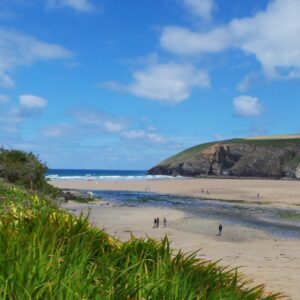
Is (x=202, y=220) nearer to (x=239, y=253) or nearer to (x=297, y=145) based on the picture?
(x=239, y=253)

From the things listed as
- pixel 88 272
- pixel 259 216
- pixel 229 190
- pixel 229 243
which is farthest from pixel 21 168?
pixel 229 190

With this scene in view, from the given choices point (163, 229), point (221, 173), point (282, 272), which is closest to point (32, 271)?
point (282, 272)

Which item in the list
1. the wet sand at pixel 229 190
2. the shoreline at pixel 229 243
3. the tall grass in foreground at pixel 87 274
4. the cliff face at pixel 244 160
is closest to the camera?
the tall grass in foreground at pixel 87 274

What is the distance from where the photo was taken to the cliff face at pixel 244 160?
506ft

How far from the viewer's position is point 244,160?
16325 cm

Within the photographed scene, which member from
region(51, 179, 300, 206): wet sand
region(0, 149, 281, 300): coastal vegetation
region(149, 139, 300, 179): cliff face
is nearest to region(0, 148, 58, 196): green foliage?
region(0, 149, 281, 300): coastal vegetation

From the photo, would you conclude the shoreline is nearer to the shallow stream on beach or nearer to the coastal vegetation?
the shallow stream on beach

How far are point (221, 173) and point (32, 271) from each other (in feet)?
534

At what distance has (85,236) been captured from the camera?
6.31m

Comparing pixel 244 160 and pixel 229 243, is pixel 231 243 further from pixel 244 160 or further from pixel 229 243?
pixel 244 160

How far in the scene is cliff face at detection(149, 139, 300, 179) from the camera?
506 ft

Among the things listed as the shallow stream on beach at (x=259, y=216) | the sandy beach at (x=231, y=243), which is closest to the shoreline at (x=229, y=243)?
the sandy beach at (x=231, y=243)

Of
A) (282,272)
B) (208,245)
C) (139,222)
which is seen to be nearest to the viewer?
(282,272)

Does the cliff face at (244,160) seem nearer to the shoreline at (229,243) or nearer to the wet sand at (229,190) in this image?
the wet sand at (229,190)
